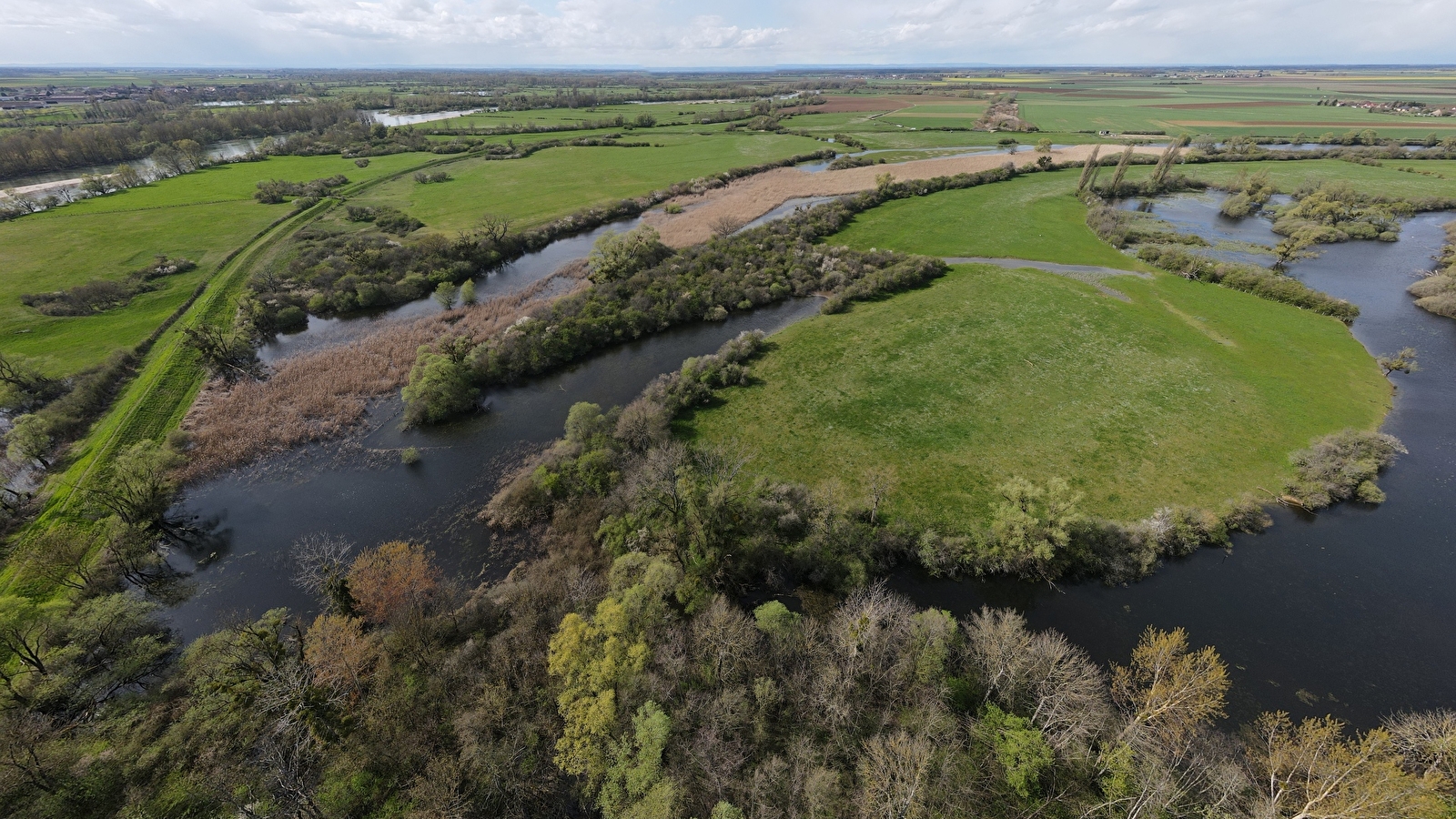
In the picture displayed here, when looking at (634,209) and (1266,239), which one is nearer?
(1266,239)

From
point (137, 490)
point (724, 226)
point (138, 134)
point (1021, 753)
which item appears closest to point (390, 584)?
point (137, 490)

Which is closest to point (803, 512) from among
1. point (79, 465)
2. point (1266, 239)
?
point (79, 465)

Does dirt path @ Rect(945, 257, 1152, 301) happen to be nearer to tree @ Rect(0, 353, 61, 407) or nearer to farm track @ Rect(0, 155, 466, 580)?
farm track @ Rect(0, 155, 466, 580)

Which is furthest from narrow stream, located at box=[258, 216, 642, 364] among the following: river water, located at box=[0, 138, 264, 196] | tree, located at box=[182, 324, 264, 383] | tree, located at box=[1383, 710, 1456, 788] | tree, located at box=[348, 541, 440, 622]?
river water, located at box=[0, 138, 264, 196]

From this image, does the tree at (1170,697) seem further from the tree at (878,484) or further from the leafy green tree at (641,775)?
the leafy green tree at (641,775)

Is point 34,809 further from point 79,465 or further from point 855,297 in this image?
point 855,297

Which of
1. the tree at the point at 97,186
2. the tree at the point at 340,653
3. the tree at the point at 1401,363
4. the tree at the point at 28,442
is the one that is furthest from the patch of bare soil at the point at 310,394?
the tree at the point at 97,186
